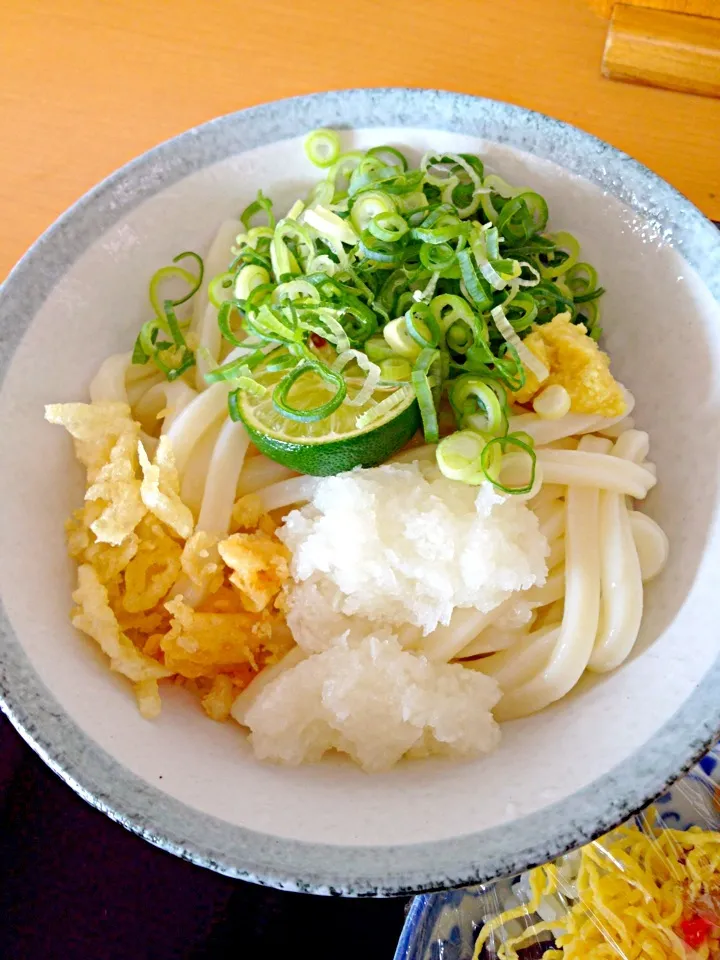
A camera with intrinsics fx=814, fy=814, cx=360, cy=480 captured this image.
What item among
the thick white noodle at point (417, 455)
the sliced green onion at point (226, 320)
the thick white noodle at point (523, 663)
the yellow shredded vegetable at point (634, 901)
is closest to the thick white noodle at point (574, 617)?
the thick white noodle at point (523, 663)

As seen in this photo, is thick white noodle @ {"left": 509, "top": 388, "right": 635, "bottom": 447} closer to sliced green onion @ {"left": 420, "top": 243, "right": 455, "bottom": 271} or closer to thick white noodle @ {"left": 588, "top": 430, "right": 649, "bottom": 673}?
thick white noodle @ {"left": 588, "top": 430, "right": 649, "bottom": 673}

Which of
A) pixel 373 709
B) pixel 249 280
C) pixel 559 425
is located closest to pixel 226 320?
pixel 249 280

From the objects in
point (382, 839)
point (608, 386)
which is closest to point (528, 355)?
point (608, 386)

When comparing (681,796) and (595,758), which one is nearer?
(595,758)

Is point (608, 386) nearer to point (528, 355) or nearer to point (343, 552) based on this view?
point (528, 355)

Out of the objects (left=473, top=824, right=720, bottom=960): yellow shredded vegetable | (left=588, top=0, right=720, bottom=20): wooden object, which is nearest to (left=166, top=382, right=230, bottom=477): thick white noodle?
(left=473, top=824, right=720, bottom=960): yellow shredded vegetable

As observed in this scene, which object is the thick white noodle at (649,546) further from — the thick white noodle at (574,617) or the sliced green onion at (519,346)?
the sliced green onion at (519,346)

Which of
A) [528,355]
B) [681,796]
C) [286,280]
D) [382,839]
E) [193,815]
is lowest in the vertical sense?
[193,815]
